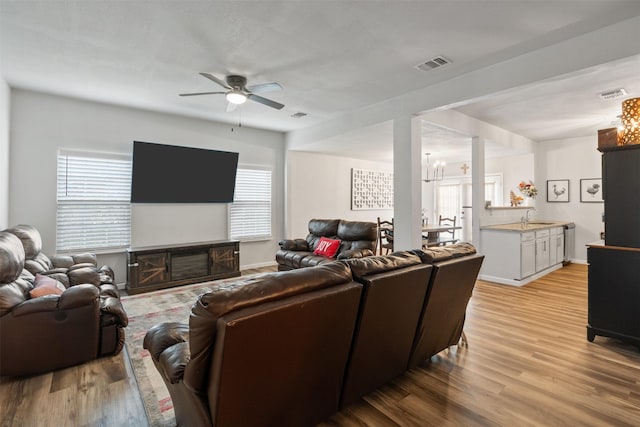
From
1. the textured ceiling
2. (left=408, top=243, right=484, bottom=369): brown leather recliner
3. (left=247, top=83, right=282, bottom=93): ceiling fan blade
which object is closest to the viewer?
Result: (left=408, top=243, right=484, bottom=369): brown leather recliner

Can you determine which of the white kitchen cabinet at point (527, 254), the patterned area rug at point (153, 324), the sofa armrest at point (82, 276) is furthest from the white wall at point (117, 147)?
the white kitchen cabinet at point (527, 254)

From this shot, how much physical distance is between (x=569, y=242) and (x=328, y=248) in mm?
5319

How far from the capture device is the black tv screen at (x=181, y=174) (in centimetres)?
486

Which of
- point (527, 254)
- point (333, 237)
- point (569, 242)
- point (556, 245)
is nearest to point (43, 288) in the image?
point (333, 237)

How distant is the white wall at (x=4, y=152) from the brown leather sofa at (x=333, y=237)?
3.63m

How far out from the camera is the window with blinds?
445 centimetres

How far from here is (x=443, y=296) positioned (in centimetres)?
229

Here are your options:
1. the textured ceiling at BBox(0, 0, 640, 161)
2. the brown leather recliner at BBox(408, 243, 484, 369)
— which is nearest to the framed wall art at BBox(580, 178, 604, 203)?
the textured ceiling at BBox(0, 0, 640, 161)

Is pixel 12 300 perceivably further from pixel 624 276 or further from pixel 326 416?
→ pixel 624 276

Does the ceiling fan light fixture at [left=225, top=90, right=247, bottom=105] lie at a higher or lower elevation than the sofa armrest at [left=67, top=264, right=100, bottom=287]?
higher

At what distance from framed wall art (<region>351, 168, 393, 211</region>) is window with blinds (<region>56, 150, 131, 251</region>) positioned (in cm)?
498

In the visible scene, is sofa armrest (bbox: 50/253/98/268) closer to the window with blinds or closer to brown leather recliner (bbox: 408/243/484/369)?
the window with blinds

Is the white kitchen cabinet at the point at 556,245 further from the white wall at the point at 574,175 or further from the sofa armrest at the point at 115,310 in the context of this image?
the sofa armrest at the point at 115,310

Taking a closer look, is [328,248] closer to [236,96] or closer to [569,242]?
[236,96]
